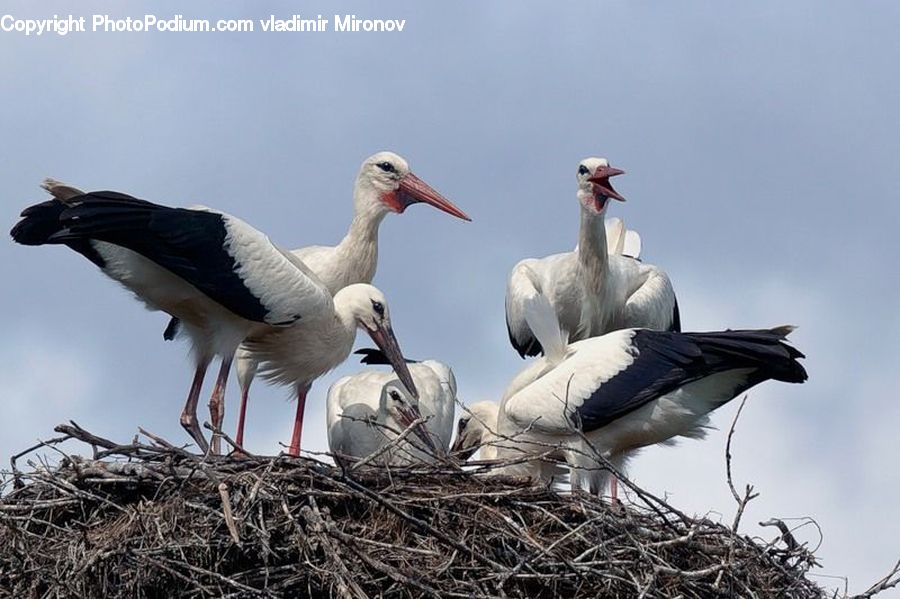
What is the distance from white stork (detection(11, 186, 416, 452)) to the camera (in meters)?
9.16

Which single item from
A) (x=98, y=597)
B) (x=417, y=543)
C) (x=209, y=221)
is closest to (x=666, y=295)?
(x=209, y=221)

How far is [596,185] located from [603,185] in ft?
0.13

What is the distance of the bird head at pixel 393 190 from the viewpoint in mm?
10625

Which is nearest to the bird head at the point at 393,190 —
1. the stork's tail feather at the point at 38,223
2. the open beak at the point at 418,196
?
the open beak at the point at 418,196

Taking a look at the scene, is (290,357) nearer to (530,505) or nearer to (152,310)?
(152,310)

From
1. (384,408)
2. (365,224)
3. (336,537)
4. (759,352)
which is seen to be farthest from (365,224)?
(336,537)

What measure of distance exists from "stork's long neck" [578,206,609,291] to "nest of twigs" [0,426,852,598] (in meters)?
2.70

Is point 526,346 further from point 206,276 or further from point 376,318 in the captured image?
point 206,276

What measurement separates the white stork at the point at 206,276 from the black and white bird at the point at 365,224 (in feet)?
1.11

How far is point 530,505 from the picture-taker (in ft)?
26.3

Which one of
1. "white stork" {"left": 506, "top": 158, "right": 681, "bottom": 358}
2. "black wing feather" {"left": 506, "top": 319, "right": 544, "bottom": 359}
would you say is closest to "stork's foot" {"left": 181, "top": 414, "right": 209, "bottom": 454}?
"white stork" {"left": 506, "top": 158, "right": 681, "bottom": 358}

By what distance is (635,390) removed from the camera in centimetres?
912

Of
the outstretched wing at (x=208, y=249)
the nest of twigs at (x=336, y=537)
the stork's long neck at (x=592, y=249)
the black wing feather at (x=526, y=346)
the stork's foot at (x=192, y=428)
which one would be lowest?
the nest of twigs at (x=336, y=537)

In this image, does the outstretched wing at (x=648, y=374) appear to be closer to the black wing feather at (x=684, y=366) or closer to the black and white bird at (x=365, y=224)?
the black wing feather at (x=684, y=366)
